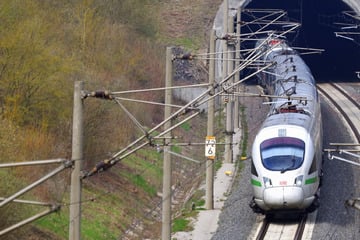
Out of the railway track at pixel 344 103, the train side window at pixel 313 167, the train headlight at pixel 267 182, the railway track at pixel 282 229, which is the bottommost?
the railway track at pixel 282 229

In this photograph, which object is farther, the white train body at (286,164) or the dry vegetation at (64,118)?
the white train body at (286,164)

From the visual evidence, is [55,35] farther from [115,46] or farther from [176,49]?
[176,49]

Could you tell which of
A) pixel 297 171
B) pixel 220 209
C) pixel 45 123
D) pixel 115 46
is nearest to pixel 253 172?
pixel 297 171

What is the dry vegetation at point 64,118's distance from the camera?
24234 millimetres

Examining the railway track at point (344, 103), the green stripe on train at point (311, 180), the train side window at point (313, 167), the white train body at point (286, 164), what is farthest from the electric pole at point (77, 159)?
the railway track at point (344, 103)

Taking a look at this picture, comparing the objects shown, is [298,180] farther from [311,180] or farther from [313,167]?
[313,167]

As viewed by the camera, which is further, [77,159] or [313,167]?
[313,167]

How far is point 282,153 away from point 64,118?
727cm

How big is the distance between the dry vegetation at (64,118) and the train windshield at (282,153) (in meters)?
3.60

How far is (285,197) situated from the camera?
24297 mm

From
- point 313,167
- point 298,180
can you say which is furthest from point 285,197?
point 313,167

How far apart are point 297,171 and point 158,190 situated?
7.92 meters

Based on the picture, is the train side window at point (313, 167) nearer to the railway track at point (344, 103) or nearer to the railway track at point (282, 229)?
the railway track at point (282, 229)

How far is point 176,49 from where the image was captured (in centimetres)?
5734
